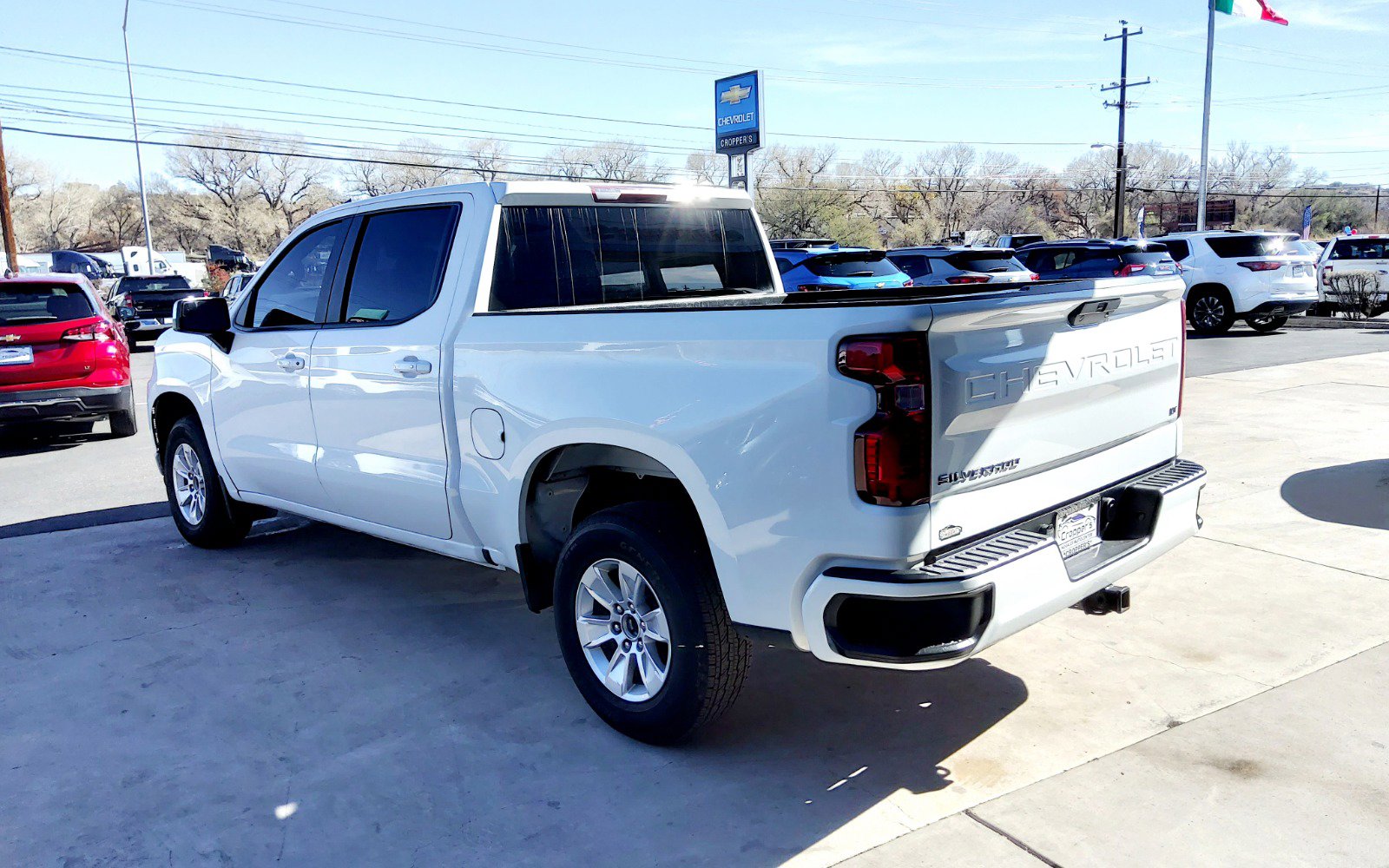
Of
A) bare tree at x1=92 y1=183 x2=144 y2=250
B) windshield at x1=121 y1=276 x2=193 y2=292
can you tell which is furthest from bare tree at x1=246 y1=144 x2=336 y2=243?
windshield at x1=121 y1=276 x2=193 y2=292

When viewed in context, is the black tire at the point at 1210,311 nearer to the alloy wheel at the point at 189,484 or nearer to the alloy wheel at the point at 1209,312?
the alloy wheel at the point at 1209,312

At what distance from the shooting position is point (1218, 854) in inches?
113

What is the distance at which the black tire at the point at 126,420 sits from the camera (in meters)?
10.5

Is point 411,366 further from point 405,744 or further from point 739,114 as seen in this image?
point 739,114

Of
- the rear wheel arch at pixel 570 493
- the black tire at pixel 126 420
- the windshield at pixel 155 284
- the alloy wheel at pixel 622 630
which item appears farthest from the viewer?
the windshield at pixel 155 284

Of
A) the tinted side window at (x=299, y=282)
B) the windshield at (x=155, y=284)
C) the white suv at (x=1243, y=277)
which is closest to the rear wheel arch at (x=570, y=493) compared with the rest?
the tinted side window at (x=299, y=282)

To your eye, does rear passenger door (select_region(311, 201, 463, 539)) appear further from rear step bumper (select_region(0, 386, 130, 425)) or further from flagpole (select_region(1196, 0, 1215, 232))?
flagpole (select_region(1196, 0, 1215, 232))

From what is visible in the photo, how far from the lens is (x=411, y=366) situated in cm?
428

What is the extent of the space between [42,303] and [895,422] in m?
10.0

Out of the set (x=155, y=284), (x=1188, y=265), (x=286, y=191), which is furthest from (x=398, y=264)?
(x=286, y=191)

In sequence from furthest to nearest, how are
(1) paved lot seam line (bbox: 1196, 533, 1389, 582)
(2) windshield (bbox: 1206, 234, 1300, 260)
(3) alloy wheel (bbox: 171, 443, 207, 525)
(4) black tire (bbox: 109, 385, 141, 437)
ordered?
(2) windshield (bbox: 1206, 234, 1300, 260) → (4) black tire (bbox: 109, 385, 141, 437) → (3) alloy wheel (bbox: 171, 443, 207, 525) → (1) paved lot seam line (bbox: 1196, 533, 1389, 582)

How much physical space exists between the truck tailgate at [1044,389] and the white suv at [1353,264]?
20741 mm

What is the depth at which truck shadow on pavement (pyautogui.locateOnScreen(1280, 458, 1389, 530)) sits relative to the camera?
6.20 meters

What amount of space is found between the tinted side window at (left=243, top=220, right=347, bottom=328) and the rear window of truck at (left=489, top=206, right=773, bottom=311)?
1173 mm
